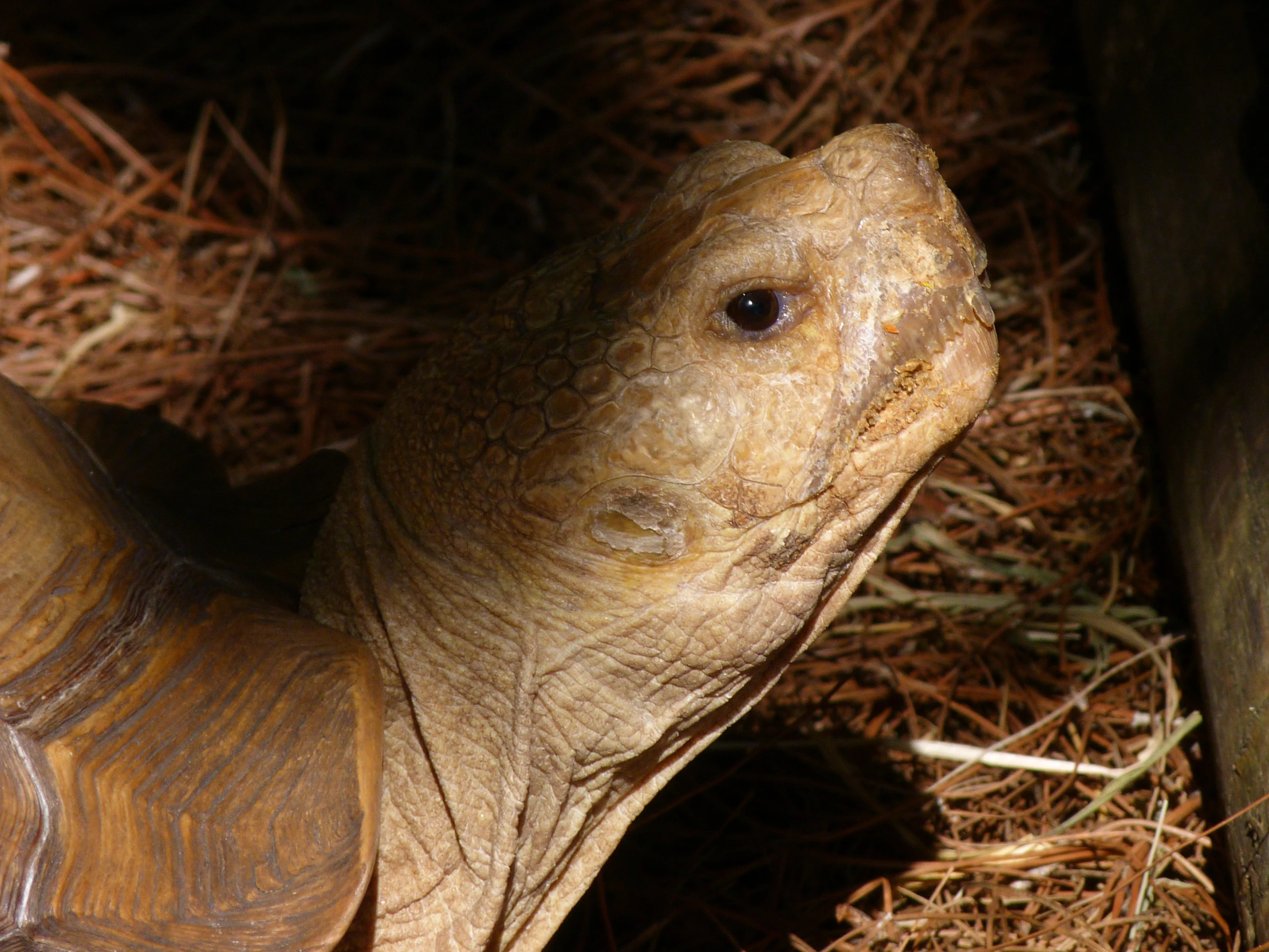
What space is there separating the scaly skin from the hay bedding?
0.76m

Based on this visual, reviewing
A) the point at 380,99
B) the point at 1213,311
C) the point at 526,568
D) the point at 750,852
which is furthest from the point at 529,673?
the point at 380,99

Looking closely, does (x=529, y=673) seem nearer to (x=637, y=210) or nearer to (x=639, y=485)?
(x=639, y=485)

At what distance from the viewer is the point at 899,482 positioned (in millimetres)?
1412

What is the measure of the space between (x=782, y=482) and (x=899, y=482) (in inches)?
6.4

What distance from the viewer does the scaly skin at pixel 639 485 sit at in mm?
1345

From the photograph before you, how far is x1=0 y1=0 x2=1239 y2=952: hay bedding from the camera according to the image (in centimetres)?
233

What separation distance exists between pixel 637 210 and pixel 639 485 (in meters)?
2.20

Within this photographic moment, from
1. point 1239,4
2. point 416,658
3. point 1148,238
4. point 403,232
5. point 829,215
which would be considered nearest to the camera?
point 829,215

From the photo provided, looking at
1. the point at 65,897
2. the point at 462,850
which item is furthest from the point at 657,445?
the point at 65,897

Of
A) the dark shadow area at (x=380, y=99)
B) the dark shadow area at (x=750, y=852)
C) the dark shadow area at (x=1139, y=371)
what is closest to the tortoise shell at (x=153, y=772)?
the dark shadow area at (x=750, y=852)

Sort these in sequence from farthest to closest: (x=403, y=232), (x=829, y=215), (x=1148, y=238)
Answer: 1. (x=403, y=232)
2. (x=1148, y=238)
3. (x=829, y=215)

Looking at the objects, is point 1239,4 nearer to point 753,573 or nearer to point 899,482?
point 899,482

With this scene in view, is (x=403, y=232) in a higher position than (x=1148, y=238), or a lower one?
higher

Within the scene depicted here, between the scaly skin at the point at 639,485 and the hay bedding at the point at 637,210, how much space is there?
762 mm
